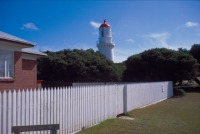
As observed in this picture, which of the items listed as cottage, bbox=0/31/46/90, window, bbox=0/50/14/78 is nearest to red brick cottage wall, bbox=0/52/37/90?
cottage, bbox=0/31/46/90

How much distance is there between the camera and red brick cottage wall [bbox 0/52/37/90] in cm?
1402

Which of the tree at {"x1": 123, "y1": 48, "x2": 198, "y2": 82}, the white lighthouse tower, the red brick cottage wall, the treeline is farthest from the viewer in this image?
the white lighthouse tower

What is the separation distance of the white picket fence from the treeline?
1885 centimetres

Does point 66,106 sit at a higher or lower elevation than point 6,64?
lower

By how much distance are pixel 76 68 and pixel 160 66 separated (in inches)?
505

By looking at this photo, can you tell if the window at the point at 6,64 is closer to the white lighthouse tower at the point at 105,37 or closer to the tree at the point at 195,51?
the white lighthouse tower at the point at 105,37

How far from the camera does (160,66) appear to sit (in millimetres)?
40250

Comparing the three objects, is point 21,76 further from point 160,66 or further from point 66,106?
point 160,66

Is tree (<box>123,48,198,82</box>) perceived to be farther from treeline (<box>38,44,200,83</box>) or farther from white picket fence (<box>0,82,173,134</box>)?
white picket fence (<box>0,82,173,134</box>)

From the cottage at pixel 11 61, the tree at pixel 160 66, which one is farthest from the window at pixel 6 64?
the tree at pixel 160 66

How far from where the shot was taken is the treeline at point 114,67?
35.6m

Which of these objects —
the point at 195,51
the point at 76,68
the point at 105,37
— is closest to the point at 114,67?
the point at 76,68

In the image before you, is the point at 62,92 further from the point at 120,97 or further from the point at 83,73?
the point at 83,73

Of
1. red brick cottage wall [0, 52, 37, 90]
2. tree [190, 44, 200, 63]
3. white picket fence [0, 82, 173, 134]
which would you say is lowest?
white picket fence [0, 82, 173, 134]
